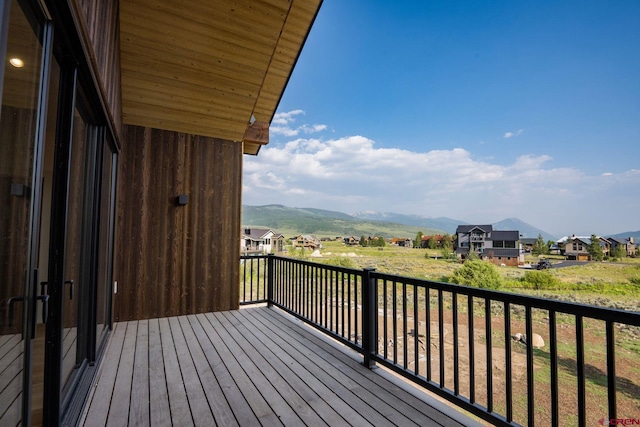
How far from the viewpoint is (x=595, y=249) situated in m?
15.0

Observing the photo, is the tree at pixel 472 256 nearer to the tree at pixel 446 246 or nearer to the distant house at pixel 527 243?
the tree at pixel 446 246

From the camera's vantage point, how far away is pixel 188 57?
11.7 feet

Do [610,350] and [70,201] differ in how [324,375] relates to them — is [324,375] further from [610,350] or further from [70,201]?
[70,201]

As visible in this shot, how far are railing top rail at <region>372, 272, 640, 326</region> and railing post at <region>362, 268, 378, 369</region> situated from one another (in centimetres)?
54

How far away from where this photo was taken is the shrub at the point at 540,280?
16719 millimetres

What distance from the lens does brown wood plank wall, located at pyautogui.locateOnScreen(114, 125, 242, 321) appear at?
4.09 m

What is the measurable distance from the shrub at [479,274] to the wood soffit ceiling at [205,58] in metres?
15.9

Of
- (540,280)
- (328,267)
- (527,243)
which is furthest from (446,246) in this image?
(328,267)

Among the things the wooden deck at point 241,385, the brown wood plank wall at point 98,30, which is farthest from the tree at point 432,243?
the brown wood plank wall at point 98,30

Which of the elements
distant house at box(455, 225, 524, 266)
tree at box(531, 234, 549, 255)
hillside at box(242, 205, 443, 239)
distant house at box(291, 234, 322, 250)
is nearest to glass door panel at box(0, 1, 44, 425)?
distant house at box(291, 234, 322, 250)

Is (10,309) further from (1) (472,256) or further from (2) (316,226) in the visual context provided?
(2) (316,226)

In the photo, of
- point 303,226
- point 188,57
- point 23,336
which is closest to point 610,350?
point 23,336

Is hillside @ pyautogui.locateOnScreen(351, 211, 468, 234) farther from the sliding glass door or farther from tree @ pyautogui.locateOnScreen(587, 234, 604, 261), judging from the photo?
the sliding glass door

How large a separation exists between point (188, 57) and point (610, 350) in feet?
14.1
